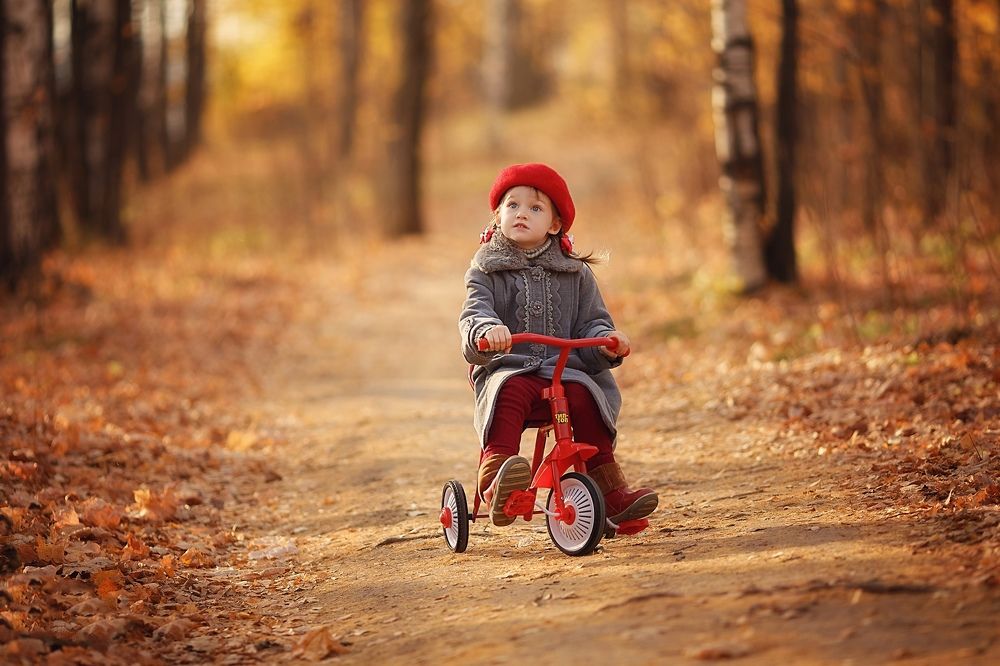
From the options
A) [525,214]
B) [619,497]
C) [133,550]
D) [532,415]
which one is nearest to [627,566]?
[619,497]

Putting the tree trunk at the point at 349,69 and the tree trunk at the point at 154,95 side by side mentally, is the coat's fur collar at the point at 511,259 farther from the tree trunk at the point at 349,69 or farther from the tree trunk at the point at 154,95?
the tree trunk at the point at 154,95

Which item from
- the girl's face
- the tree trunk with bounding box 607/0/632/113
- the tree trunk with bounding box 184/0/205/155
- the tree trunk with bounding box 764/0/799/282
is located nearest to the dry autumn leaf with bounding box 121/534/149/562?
the girl's face

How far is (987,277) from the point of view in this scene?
11.3 meters

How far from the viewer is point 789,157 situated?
1224cm

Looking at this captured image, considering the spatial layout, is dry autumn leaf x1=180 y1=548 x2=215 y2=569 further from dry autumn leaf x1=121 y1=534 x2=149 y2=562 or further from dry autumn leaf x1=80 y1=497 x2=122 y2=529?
dry autumn leaf x1=80 y1=497 x2=122 y2=529

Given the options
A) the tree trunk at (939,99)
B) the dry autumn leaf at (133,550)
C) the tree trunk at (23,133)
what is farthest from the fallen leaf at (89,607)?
the tree trunk at (939,99)

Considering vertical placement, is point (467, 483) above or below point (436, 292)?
below

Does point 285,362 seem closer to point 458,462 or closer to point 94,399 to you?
point 94,399

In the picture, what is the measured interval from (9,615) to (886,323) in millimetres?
7775

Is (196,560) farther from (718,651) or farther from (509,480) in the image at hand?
(718,651)

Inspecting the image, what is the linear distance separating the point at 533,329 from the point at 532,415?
0.44 m

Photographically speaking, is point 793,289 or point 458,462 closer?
point 458,462

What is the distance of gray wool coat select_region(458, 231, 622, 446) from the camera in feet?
17.7

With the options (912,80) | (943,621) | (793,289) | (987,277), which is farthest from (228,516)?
(912,80)
